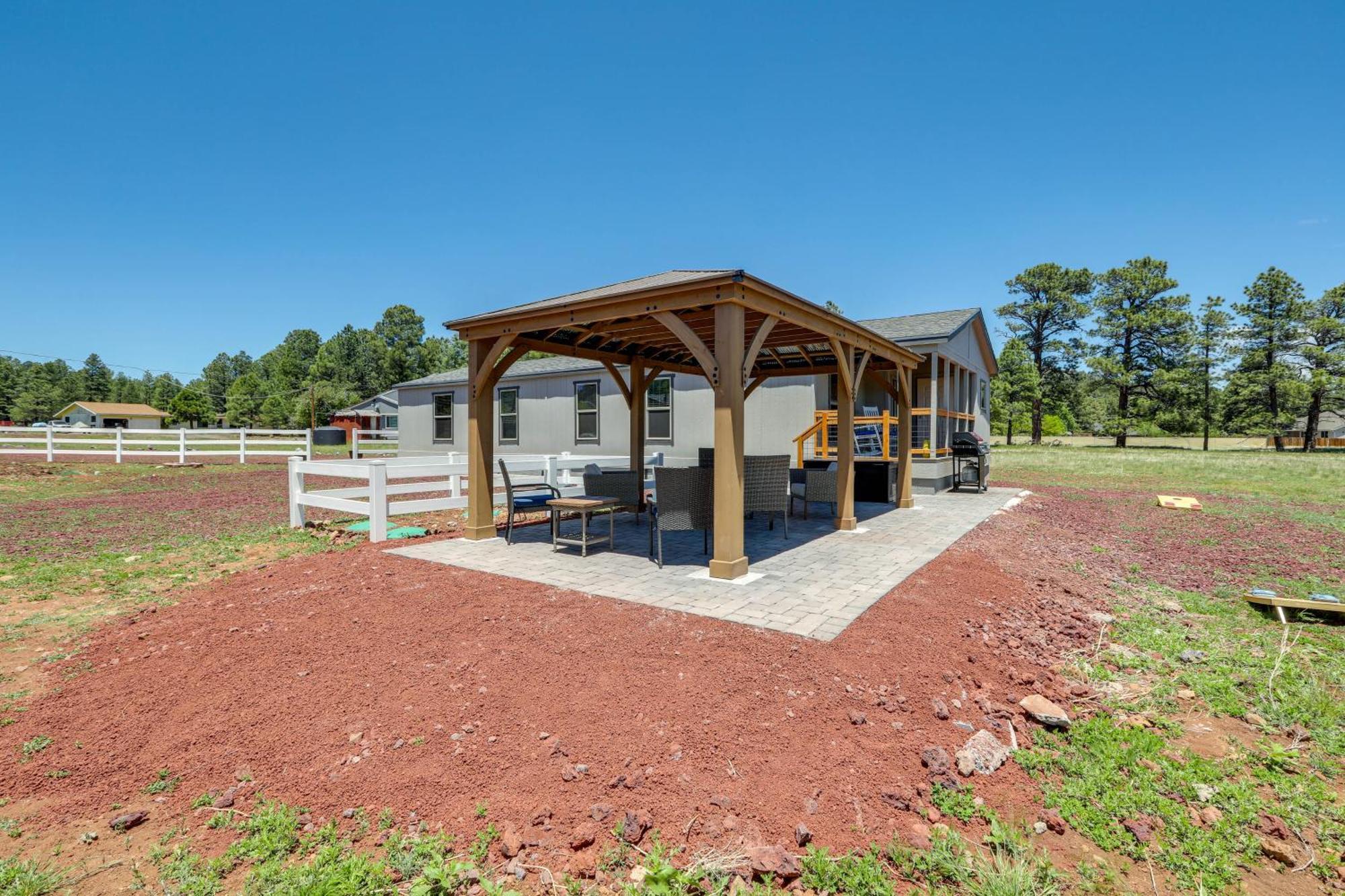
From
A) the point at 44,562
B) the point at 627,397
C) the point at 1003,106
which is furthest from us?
the point at 1003,106

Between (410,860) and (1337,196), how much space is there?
121 feet

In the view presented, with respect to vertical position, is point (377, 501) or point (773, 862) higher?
point (377, 501)

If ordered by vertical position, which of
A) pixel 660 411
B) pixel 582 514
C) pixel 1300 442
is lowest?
pixel 1300 442

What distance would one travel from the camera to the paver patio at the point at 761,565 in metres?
4.25

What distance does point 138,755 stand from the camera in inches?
106

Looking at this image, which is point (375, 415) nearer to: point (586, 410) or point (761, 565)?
point (586, 410)

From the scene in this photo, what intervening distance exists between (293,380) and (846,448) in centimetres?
7473

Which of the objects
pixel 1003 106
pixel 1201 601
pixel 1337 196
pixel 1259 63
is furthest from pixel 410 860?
pixel 1337 196

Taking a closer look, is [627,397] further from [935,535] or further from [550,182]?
→ [550,182]

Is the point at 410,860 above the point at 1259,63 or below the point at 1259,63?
below

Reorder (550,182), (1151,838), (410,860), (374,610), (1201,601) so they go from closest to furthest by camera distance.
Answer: (410,860), (1151,838), (374,610), (1201,601), (550,182)

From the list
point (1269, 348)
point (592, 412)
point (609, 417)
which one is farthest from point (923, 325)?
point (1269, 348)

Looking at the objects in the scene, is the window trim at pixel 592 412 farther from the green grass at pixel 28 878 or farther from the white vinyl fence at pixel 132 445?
the green grass at pixel 28 878

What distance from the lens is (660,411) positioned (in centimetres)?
1446
